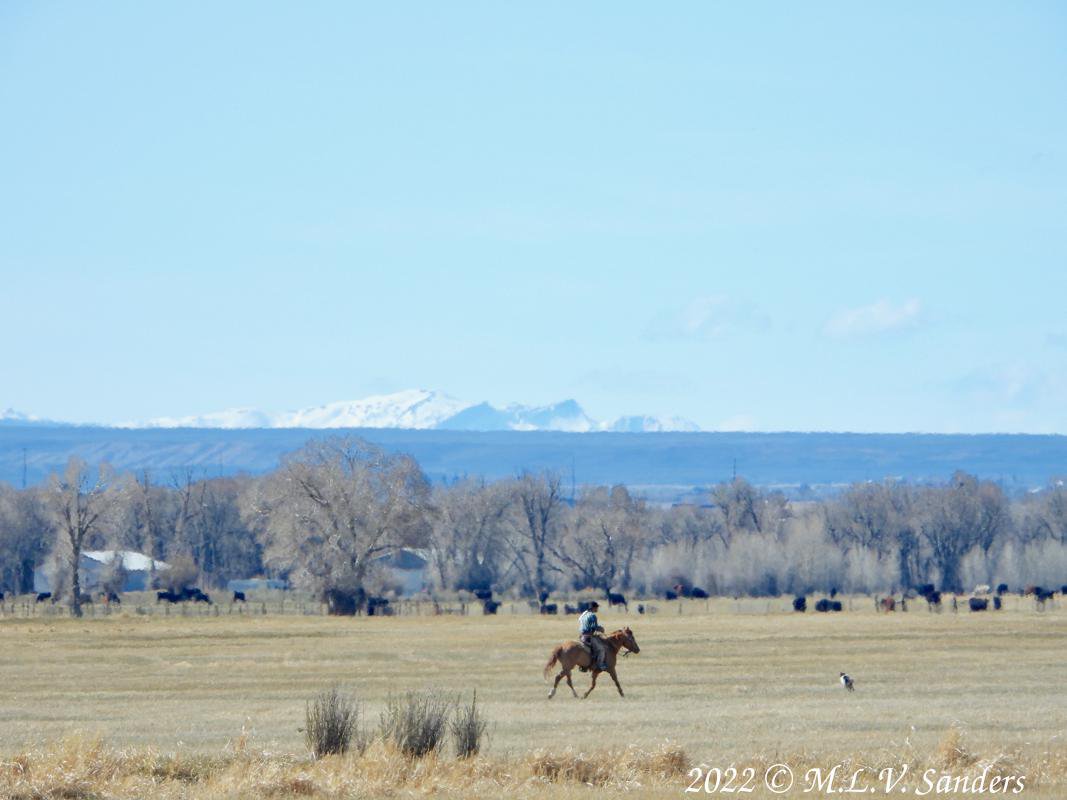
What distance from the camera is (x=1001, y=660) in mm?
39531

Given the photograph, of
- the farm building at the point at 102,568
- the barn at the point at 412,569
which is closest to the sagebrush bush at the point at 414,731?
the barn at the point at 412,569

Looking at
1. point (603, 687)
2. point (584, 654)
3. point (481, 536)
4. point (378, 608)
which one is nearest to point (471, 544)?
point (481, 536)

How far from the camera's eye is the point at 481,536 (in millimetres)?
116938

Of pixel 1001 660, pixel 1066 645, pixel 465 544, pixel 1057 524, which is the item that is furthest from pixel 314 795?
pixel 1057 524

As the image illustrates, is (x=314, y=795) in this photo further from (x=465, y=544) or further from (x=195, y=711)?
(x=465, y=544)

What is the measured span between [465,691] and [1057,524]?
125239 mm

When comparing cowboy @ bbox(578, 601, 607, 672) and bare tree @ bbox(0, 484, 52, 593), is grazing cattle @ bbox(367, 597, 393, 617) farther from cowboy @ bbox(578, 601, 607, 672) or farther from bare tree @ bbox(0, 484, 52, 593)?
bare tree @ bbox(0, 484, 52, 593)

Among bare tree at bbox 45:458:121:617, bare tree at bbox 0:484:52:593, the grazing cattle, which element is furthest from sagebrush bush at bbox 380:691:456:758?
bare tree at bbox 0:484:52:593

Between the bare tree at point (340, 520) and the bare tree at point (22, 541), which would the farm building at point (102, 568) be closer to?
the bare tree at point (22, 541)

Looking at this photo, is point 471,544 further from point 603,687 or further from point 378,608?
point 603,687

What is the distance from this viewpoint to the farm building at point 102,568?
10775 cm

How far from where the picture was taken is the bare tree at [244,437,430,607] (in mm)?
76188

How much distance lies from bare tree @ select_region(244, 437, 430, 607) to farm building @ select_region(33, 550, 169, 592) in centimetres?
3284

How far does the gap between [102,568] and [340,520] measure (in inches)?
1440
